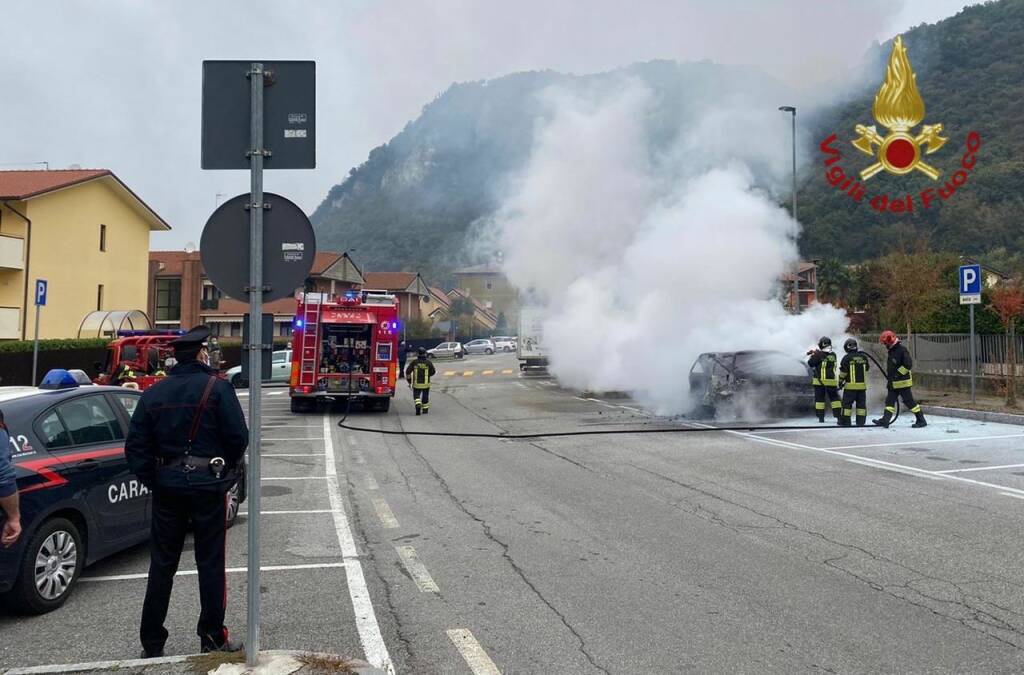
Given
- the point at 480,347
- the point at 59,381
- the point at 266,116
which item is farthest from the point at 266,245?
the point at 480,347

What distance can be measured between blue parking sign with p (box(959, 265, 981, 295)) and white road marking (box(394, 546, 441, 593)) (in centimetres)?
1333

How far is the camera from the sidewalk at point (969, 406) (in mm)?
14469

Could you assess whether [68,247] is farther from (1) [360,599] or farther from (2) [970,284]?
(1) [360,599]

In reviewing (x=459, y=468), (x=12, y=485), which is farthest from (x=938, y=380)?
(x=12, y=485)

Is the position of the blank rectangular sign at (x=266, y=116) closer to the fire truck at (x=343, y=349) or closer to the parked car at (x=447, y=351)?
the fire truck at (x=343, y=349)

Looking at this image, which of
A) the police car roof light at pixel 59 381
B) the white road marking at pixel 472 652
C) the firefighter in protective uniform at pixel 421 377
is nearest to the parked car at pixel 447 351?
the firefighter in protective uniform at pixel 421 377

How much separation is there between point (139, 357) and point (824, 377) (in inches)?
544

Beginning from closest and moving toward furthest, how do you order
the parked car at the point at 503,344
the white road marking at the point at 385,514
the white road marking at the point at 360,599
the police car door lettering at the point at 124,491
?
the white road marking at the point at 360,599 < the police car door lettering at the point at 124,491 < the white road marking at the point at 385,514 < the parked car at the point at 503,344

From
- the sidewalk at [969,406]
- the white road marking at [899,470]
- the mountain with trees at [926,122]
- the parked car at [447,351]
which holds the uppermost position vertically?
the mountain with trees at [926,122]

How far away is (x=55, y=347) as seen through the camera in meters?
24.2

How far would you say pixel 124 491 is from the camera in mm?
5680

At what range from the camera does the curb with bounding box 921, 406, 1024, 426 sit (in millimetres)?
14171

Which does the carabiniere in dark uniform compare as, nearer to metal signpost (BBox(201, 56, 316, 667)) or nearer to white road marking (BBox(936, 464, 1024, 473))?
metal signpost (BBox(201, 56, 316, 667))

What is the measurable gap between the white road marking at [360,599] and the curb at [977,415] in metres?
12.3
